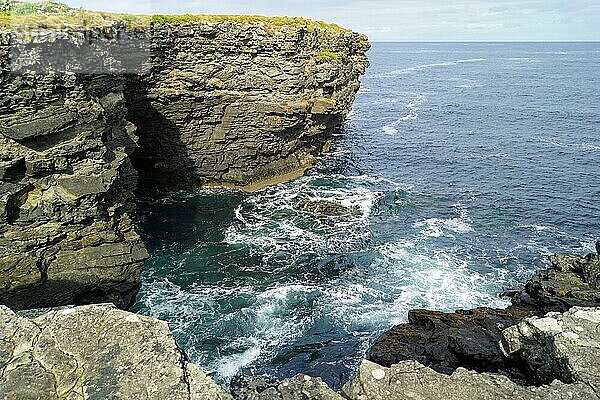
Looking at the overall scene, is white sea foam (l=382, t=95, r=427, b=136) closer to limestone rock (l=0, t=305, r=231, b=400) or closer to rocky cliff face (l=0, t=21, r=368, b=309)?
rocky cliff face (l=0, t=21, r=368, b=309)

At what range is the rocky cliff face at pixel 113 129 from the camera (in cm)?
2538

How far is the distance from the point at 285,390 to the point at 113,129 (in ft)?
86.7

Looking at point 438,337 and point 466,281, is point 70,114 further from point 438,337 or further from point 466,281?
point 466,281

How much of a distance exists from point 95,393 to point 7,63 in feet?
72.5

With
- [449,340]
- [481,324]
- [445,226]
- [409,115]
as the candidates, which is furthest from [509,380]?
[409,115]

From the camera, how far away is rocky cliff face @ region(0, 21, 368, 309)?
25375 mm

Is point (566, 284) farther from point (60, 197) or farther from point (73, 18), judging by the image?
point (73, 18)

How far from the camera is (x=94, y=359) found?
8656 mm

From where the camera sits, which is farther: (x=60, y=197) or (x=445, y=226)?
(x=445, y=226)

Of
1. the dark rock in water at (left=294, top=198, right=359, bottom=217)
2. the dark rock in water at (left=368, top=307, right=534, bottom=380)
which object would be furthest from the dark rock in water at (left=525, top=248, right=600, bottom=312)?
the dark rock in water at (left=294, top=198, right=359, bottom=217)

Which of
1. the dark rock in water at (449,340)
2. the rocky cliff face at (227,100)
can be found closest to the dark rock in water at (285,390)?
the dark rock in water at (449,340)

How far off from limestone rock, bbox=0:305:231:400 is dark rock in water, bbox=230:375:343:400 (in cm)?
113

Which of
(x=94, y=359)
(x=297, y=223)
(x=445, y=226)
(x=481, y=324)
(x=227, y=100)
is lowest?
(x=297, y=223)

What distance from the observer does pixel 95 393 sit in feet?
26.3
